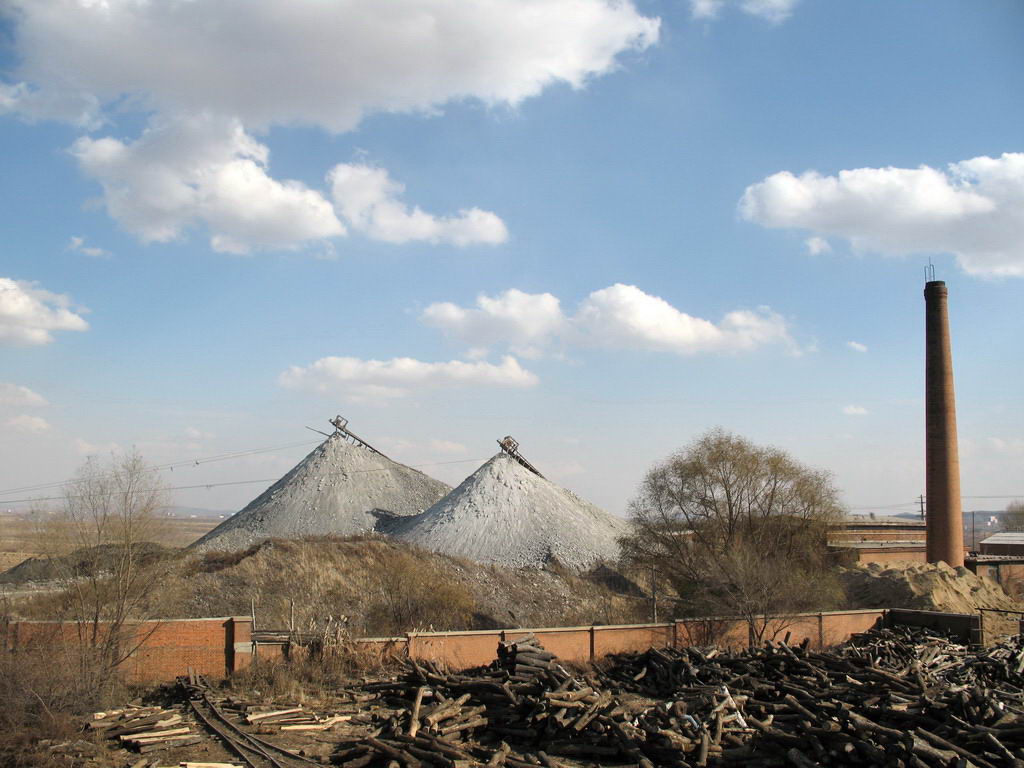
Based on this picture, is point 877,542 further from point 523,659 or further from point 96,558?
point 96,558

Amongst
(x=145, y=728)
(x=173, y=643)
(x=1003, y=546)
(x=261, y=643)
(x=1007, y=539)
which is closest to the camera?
(x=145, y=728)

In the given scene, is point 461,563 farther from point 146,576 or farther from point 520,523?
point 146,576

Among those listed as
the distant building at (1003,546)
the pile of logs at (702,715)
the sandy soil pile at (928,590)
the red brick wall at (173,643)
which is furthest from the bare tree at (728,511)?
the distant building at (1003,546)

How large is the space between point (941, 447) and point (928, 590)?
8.84m

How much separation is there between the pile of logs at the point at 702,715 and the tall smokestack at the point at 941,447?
20220mm

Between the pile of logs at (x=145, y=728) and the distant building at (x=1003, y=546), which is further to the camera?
the distant building at (x=1003, y=546)

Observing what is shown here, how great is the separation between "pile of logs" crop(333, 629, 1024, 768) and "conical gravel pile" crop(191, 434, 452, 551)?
91.8ft

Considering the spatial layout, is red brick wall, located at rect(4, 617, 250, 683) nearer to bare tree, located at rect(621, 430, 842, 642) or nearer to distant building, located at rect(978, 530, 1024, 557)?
bare tree, located at rect(621, 430, 842, 642)

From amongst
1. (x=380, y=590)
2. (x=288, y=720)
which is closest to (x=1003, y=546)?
(x=380, y=590)

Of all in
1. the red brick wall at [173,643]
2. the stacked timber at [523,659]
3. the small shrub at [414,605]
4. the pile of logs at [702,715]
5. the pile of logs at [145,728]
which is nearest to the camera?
the pile of logs at [702,715]

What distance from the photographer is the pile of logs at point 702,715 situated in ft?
47.0

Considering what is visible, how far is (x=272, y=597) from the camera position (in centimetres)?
3189

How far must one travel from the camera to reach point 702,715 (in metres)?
16.6

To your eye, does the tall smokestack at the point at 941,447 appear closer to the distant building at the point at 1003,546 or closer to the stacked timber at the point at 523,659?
the distant building at the point at 1003,546
